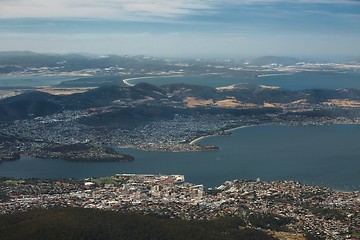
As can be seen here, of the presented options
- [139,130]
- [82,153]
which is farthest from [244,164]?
[139,130]

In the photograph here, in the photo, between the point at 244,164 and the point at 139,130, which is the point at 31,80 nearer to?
the point at 139,130

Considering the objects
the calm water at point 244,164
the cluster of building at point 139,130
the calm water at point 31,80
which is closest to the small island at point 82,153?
the cluster of building at point 139,130

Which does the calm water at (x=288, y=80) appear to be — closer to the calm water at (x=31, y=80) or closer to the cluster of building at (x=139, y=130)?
the calm water at (x=31, y=80)

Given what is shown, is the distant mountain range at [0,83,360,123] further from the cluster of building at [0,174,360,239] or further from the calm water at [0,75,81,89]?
the calm water at [0,75,81,89]

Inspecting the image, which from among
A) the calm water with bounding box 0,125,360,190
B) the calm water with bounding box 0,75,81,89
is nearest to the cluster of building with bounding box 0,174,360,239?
the calm water with bounding box 0,125,360,190

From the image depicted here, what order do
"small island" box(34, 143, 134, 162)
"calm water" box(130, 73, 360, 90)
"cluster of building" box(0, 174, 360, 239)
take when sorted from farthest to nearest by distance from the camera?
"calm water" box(130, 73, 360, 90), "small island" box(34, 143, 134, 162), "cluster of building" box(0, 174, 360, 239)

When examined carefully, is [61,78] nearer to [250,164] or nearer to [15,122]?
[15,122]
